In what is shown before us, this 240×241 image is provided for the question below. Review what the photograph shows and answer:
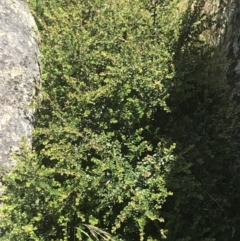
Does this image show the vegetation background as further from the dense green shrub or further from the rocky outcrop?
the rocky outcrop

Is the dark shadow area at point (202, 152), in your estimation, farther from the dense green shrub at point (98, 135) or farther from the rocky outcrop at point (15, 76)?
the rocky outcrop at point (15, 76)

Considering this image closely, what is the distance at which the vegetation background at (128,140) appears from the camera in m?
3.31

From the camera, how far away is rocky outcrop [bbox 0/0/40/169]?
343 cm

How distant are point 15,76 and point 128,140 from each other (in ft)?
3.34

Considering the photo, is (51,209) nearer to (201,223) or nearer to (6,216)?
(6,216)

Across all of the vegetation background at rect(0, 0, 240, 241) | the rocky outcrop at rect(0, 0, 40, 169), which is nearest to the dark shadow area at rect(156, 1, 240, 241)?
the vegetation background at rect(0, 0, 240, 241)

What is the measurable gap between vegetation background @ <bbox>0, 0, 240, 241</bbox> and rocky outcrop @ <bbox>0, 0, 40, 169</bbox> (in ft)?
0.41

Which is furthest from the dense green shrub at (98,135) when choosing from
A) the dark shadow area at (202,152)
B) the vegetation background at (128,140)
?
the dark shadow area at (202,152)

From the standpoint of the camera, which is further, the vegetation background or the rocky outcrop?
the rocky outcrop

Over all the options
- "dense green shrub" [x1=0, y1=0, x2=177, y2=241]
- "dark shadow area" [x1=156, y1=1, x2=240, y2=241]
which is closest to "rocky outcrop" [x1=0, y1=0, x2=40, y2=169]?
"dense green shrub" [x1=0, y1=0, x2=177, y2=241]

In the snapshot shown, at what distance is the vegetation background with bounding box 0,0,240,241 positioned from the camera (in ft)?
10.8

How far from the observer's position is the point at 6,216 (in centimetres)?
318

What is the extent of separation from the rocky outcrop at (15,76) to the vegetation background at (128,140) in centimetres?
12

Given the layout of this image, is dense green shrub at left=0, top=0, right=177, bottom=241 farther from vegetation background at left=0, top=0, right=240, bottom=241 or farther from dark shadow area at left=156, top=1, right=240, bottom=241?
dark shadow area at left=156, top=1, right=240, bottom=241
